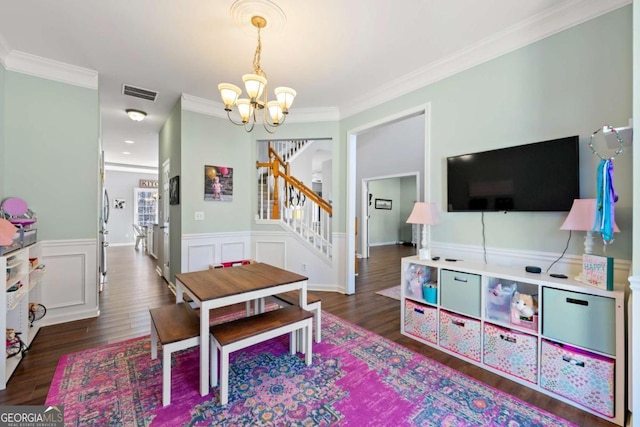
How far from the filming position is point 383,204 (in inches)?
380

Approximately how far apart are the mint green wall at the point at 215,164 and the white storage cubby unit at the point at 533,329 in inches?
110

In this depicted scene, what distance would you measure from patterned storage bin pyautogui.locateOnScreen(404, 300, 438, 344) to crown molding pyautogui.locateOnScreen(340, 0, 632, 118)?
241cm

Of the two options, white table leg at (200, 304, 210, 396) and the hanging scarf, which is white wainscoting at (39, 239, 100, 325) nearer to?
white table leg at (200, 304, 210, 396)

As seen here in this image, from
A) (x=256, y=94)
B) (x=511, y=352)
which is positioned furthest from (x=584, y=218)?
(x=256, y=94)

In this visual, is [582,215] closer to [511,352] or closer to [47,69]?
[511,352]

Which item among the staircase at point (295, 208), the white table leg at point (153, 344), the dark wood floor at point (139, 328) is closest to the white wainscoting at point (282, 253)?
the staircase at point (295, 208)

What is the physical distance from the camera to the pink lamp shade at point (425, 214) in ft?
8.79

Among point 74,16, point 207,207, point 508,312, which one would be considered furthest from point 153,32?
point 508,312

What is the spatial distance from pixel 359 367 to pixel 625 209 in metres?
2.18

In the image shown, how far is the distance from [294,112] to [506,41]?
2.80 m

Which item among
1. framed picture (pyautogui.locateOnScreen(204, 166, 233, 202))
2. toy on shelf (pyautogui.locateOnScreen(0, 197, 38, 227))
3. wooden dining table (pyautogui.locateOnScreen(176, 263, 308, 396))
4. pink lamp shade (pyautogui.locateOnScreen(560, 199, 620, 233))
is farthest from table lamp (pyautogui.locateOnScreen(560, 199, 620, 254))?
toy on shelf (pyautogui.locateOnScreen(0, 197, 38, 227))

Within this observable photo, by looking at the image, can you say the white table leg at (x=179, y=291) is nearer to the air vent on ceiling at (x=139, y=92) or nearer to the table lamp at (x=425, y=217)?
the table lamp at (x=425, y=217)

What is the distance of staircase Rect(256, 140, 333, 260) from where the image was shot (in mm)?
4461

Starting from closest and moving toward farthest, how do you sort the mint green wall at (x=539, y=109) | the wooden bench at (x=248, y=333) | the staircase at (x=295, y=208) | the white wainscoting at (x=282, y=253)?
the wooden bench at (x=248, y=333)
the mint green wall at (x=539, y=109)
the white wainscoting at (x=282, y=253)
the staircase at (x=295, y=208)
